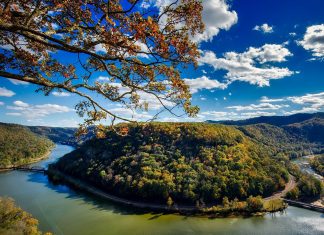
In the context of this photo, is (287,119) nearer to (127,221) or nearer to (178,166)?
(178,166)

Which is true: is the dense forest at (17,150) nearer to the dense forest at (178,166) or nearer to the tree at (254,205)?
the dense forest at (178,166)

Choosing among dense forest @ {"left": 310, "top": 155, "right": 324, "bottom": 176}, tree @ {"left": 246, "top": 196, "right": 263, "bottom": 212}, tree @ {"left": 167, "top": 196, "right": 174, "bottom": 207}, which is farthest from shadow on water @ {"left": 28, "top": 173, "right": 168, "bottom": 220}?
dense forest @ {"left": 310, "top": 155, "right": 324, "bottom": 176}

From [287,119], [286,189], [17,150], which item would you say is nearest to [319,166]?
[286,189]

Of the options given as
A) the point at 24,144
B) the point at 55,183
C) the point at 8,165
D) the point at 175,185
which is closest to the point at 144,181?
the point at 175,185

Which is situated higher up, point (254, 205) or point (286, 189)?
point (286, 189)

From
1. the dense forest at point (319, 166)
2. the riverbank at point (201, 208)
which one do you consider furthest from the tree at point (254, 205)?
the dense forest at point (319, 166)

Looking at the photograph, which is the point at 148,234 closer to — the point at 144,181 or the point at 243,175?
the point at 144,181
